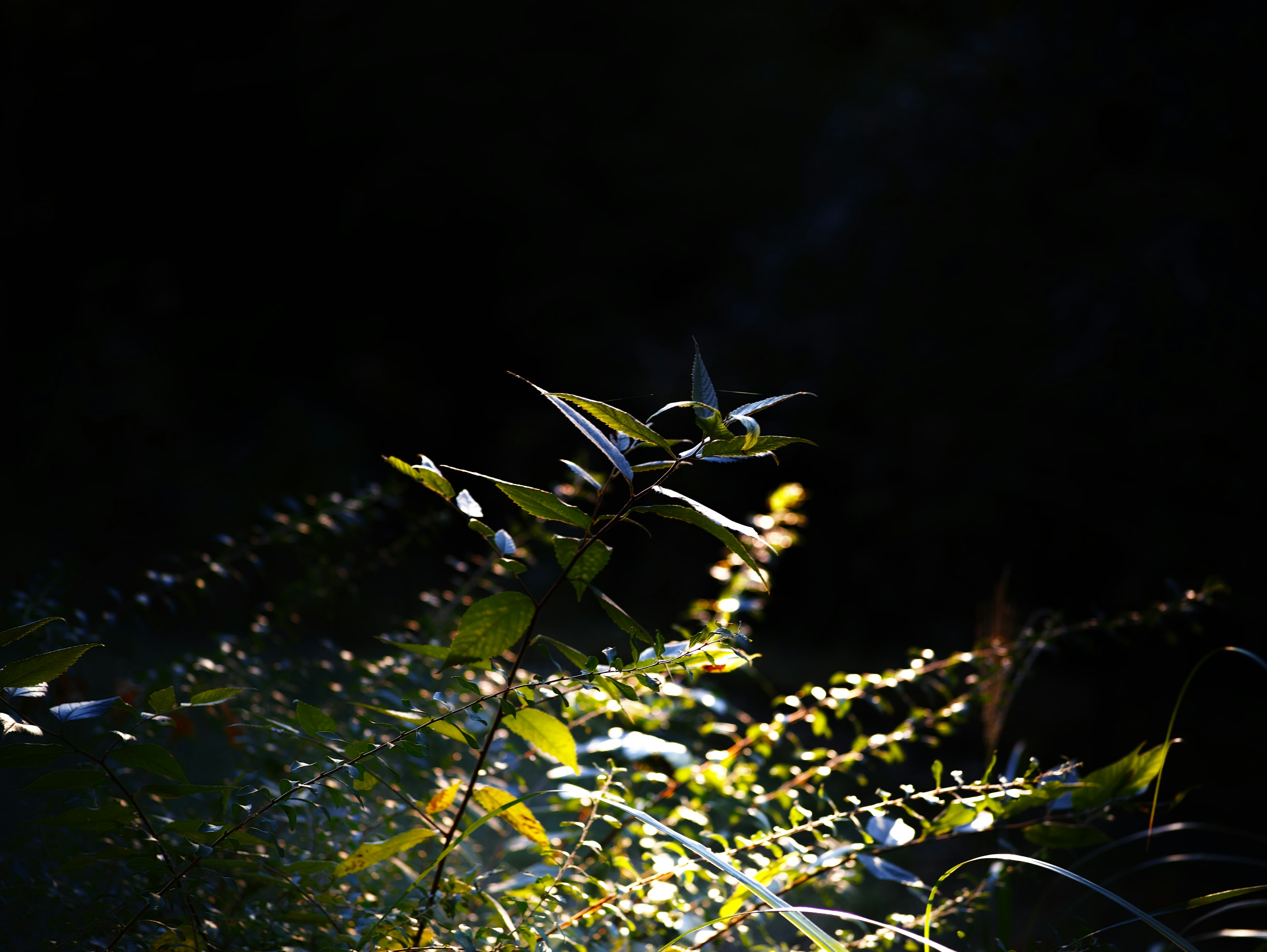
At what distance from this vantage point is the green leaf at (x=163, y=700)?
1.25ft

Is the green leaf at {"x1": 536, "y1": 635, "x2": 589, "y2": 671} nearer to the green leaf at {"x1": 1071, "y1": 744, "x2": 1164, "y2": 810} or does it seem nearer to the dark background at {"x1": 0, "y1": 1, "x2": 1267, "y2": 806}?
the green leaf at {"x1": 1071, "y1": 744, "x2": 1164, "y2": 810}

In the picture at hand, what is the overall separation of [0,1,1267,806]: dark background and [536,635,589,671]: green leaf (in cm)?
179

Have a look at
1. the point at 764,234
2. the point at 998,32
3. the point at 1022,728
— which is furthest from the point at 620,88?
the point at 1022,728

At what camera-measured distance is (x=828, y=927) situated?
0.95 meters

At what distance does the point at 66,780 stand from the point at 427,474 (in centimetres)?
22

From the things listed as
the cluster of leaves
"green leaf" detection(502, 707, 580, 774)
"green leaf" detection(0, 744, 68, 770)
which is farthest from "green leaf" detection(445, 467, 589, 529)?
"green leaf" detection(0, 744, 68, 770)

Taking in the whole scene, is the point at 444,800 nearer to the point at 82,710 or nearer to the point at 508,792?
the point at 508,792

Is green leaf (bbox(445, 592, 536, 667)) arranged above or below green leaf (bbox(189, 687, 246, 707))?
above

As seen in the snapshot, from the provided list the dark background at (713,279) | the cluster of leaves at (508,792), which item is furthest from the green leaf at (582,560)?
the dark background at (713,279)

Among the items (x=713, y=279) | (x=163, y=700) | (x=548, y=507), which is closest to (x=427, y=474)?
(x=548, y=507)

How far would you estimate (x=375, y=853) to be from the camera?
481 millimetres

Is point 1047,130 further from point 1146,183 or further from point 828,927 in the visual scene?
point 828,927

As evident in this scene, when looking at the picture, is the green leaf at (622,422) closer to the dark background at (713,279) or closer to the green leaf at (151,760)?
the green leaf at (151,760)

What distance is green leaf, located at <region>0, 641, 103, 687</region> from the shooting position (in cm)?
36
